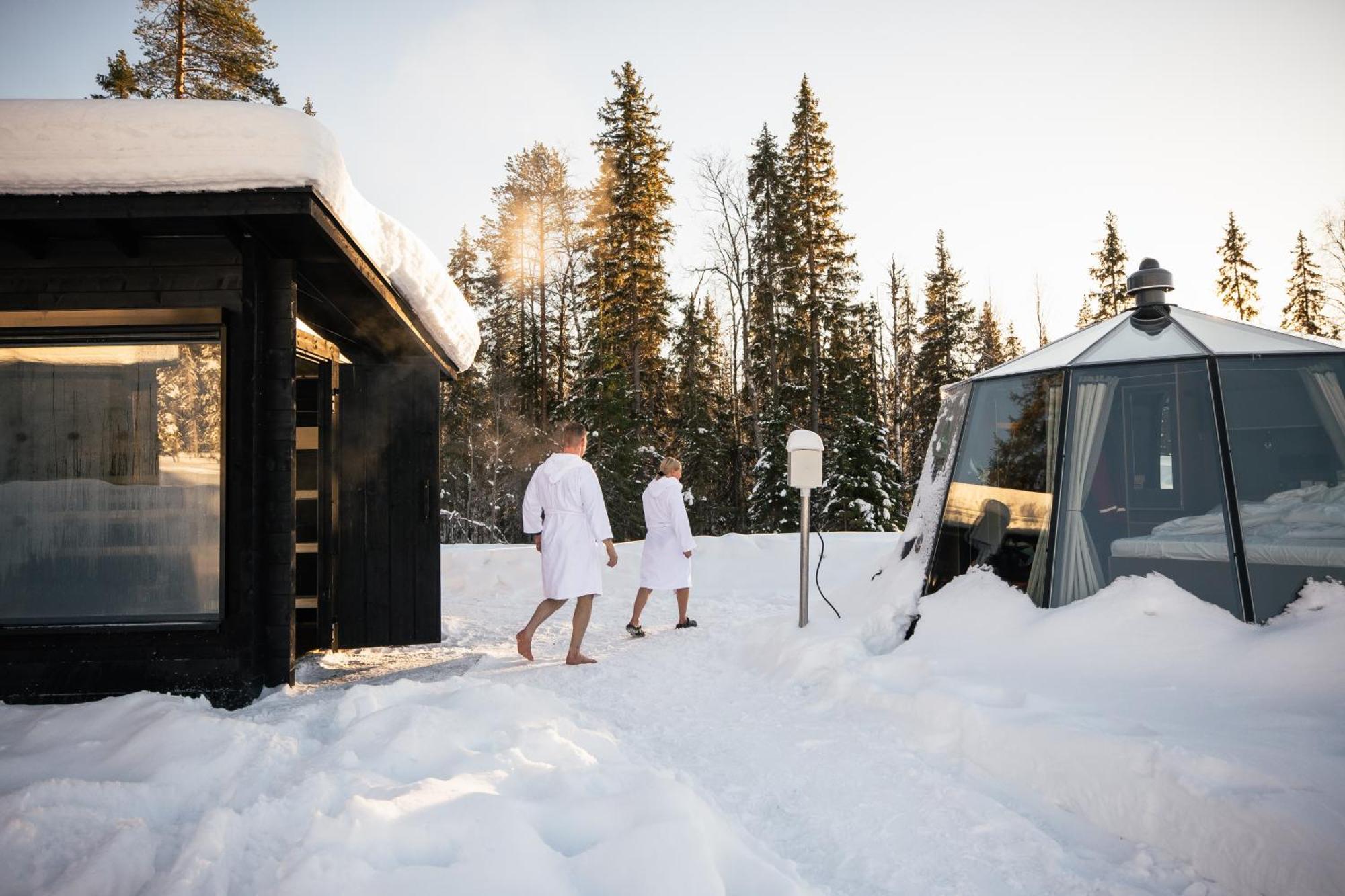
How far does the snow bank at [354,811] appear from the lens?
7.19ft

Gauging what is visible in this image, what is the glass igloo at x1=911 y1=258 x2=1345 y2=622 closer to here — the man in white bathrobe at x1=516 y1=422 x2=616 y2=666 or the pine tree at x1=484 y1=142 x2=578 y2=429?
the man in white bathrobe at x1=516 y1=422 x2=616 y2=666

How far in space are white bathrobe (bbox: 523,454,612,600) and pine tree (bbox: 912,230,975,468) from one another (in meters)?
24.2

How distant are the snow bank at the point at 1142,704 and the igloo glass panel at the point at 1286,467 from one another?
0.18 metres

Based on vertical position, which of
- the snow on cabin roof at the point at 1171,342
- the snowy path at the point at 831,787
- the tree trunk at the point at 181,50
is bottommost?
the snowy path at the point at 831,787

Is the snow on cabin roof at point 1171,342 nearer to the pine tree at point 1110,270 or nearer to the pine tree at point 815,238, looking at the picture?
the pine tree at point 815,238

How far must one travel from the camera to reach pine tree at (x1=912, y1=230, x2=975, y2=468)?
2827cm

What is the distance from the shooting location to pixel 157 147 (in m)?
3.89

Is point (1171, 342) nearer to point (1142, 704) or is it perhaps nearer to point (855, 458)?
point (1142, 704)

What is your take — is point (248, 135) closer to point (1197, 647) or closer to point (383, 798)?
point (383, 798)

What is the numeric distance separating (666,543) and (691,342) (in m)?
18.9

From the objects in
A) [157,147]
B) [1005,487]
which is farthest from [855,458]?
[157,147]

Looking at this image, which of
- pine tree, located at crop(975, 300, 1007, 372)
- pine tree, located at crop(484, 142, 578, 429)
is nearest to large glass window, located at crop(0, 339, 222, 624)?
pine tree, located at crop(484, 142, 578, 429)

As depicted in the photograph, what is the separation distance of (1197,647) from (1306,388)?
200 centimetres

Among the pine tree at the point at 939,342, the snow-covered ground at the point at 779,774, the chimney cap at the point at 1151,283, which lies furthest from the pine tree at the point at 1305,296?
the snow-covered ground at the point at 779,774
